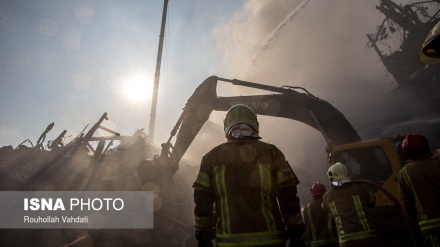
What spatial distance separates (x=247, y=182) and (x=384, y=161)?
5.09m

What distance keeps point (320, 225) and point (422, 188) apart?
72.2 inches

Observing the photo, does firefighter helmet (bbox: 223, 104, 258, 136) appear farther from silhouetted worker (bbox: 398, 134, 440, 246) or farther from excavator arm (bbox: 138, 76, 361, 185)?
excavator arm (bbox: 138, 76, 361, 185)

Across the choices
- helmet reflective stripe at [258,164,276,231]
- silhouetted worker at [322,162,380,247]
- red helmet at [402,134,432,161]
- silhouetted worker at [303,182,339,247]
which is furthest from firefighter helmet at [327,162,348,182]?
helmet reflective stripe at [258,164,276,231]

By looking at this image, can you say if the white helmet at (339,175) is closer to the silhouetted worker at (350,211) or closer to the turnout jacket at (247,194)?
the silhouetted worker at (350,211)

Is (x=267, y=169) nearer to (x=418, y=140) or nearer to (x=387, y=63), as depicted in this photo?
(x=418, y=140)

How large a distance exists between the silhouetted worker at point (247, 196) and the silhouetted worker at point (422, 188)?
5.07 feet

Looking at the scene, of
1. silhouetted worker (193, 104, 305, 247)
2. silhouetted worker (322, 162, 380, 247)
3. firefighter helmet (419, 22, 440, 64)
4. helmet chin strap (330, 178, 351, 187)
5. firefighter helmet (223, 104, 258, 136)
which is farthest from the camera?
helmet chin strap (330, 178, 351, 187)

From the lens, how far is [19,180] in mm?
10703

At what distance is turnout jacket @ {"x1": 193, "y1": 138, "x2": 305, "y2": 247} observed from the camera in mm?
2031

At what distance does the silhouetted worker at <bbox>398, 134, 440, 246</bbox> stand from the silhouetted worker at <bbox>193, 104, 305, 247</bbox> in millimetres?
1546

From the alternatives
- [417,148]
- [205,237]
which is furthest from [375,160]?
[205,237]

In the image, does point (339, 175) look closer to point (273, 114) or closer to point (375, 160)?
point (375, 160)

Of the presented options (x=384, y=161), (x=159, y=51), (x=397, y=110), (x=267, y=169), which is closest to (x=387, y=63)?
(x=397, y=110)

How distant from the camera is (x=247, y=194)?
2094mm
